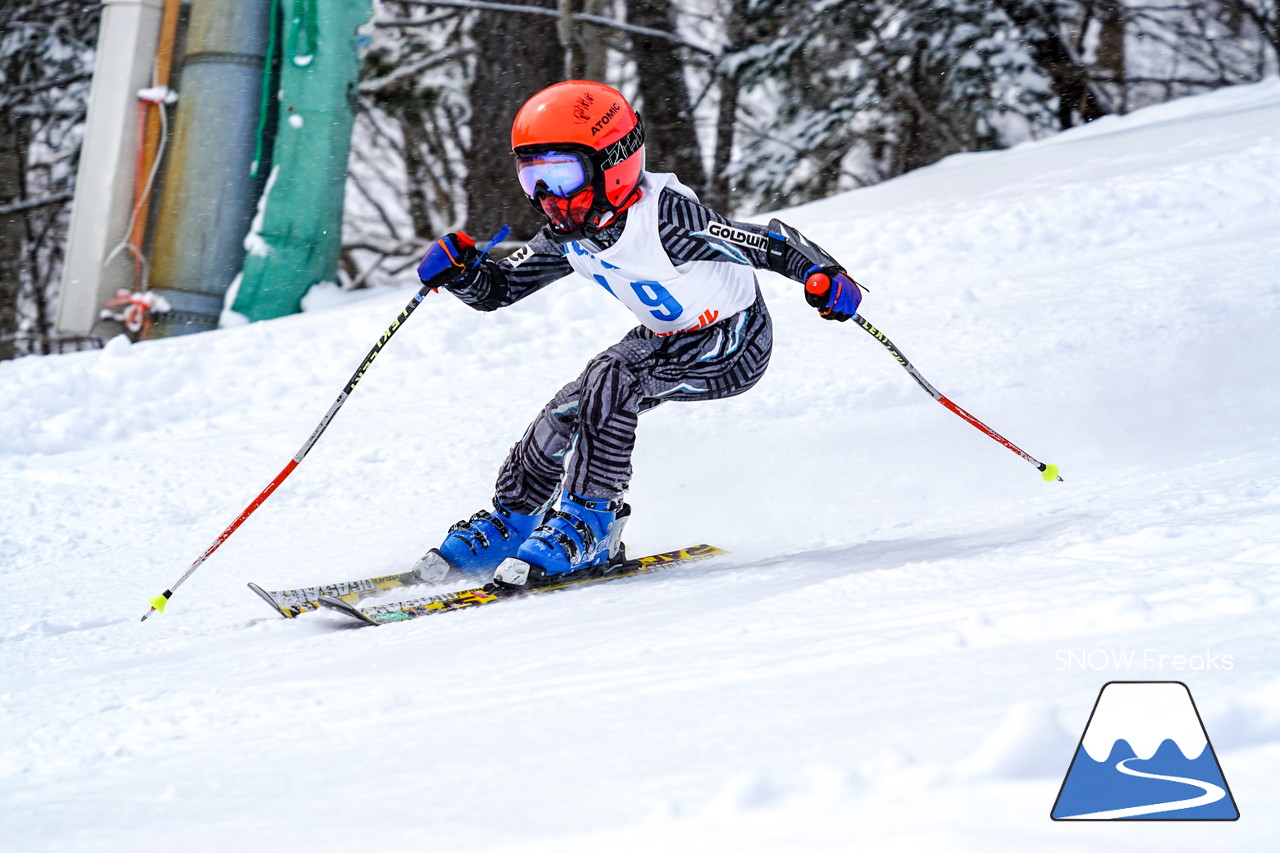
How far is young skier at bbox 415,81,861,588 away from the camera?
3.28m

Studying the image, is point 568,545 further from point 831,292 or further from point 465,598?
point 831,292

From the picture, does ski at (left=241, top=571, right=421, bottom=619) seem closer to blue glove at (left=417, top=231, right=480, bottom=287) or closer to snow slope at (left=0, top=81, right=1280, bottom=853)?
snow slope at (left=0, top=81, right=1280, bottom=853)

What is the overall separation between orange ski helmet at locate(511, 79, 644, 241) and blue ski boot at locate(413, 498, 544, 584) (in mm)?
995

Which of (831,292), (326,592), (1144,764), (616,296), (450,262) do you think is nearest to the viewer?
(1144,764)

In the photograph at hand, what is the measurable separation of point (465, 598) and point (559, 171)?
1255 millimetres

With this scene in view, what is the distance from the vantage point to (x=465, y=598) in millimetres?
3264

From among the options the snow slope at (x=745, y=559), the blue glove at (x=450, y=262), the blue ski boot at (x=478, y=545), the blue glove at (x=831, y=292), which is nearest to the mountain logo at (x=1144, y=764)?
the snow slope at (x=745, y=559)

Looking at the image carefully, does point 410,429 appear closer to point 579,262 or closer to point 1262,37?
point 579,262

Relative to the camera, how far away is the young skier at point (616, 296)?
3.28 m

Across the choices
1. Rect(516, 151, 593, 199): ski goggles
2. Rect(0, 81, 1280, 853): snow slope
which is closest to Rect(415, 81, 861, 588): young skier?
Rect(516, 151, 593, 199): ski goggles

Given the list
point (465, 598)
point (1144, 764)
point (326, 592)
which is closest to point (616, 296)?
point (465, 598)

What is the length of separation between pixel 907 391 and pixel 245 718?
140 inches

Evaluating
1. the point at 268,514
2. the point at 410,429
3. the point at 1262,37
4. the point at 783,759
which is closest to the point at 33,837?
the point at 783,759

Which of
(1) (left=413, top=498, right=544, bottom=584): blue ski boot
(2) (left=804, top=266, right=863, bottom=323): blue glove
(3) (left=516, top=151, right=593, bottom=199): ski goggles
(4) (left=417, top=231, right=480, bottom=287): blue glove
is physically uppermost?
(3) (left=516, top=151, right=593, bottom=199): ski goggles
